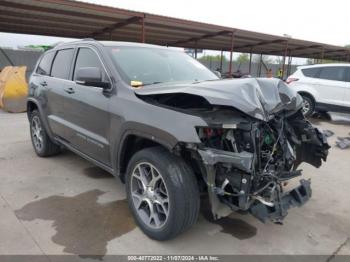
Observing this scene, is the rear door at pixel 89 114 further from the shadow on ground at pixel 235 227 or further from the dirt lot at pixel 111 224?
the shadow on ground at pixel 235 227

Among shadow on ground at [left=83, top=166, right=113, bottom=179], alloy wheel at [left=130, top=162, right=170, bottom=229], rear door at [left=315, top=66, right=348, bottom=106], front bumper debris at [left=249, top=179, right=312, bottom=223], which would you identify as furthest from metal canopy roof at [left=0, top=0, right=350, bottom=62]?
front bumper debris at [left=249, top=179, right=312, bottom=223]

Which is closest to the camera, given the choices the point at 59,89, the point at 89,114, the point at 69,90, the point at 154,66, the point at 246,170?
the point at 246,170

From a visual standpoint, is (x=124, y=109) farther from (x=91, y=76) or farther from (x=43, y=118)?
(x=43, y=118)

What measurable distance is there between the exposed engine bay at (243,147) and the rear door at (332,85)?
24.5 feet

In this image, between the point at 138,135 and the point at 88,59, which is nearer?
the point at 138,135

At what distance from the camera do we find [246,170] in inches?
95.2

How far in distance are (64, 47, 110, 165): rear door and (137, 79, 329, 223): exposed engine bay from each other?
76cm

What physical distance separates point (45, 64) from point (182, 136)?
367cm

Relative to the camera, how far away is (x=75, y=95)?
397cm

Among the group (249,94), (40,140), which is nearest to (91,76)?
(249,94)

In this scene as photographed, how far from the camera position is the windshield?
352cm

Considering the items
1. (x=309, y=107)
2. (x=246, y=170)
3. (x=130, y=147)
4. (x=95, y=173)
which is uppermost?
(x=246, y=170)

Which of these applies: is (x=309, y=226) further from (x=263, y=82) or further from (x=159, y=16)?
(x=159, y=16)

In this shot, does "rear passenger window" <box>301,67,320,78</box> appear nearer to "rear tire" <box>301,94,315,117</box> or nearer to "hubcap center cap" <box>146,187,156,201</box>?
"rear tire" <box>301,94,315,117</box>
